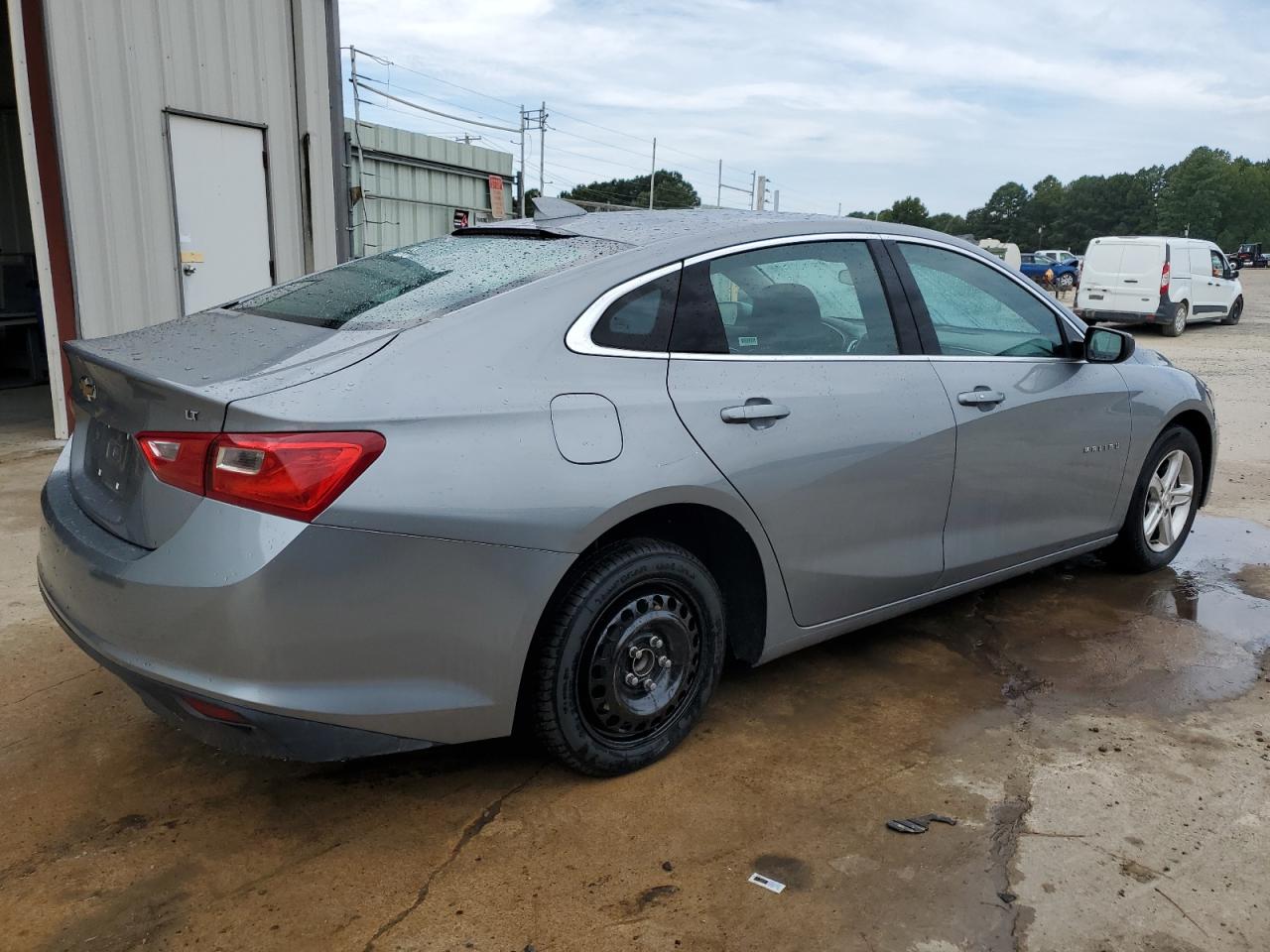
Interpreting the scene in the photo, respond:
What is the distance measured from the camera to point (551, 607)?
8.53ft

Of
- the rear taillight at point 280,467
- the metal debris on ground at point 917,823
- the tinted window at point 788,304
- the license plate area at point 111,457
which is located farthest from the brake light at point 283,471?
the metal debris on ground at point 917,823

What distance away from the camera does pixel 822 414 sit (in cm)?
309

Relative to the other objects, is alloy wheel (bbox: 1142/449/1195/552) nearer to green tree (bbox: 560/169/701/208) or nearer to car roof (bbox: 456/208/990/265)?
car roof (bbox: 456/208/990/265)

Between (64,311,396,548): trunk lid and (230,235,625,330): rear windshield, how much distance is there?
117 mm

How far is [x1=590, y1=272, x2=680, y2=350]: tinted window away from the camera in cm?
274

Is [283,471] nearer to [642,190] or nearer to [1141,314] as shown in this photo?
[1141,314]

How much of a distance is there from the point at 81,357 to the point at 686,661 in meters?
1.85

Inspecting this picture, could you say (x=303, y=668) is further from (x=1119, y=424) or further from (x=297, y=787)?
(x=1119, y=424)

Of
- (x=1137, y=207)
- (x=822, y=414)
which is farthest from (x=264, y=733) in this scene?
(x=1137, y=207)

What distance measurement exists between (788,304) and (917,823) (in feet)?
5.12

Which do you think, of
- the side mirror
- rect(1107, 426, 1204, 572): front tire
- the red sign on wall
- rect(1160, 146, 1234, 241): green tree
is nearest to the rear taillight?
the side mirror

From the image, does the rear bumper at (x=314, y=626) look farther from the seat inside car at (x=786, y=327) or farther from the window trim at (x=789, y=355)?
the seat inside car at (x=786, y=327)

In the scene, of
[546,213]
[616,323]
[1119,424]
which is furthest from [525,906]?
[1119,424]

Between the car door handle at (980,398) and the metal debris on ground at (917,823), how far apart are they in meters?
1.43
